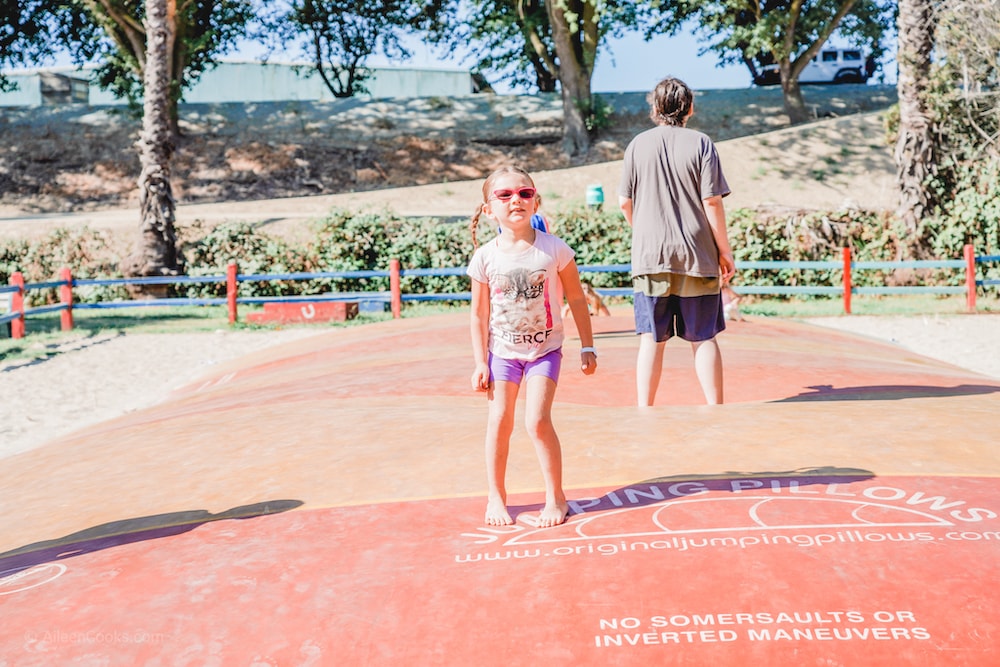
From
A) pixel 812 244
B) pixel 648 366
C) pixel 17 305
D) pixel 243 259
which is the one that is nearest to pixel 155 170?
pixel 243 259

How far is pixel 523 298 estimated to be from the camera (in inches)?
136

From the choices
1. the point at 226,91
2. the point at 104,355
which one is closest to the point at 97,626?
the point at 104,355

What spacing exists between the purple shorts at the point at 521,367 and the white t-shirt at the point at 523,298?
0.8 inches

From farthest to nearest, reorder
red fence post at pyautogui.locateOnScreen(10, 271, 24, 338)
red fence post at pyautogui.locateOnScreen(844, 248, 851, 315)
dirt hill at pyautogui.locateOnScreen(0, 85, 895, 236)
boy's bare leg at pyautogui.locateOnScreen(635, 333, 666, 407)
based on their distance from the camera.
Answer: dirt hill at pyautogui.locateOnScreen(0, 85, 895, 236) → red fence post at pyautogui.locateOnScreen(844, 248, 851, 315) → red fence post at pyautogui.locateOnScreen(10, 271, 24, 338) → boy's bare leg at pyautogui.locateOnScreen(635, 333, 666, 407)

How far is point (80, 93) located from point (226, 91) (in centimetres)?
614

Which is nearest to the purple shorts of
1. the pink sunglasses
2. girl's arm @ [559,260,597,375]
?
girl's arm @ [559,260,597,375]

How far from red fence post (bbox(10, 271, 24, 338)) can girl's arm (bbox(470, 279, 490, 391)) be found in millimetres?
12687

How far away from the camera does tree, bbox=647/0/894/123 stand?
29.4 meters

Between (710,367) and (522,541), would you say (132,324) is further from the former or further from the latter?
(522,541)

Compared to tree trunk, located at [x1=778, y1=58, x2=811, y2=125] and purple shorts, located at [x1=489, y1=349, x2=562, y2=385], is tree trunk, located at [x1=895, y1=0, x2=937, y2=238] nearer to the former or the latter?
purple shorts, located at [x1=489, y1=349, x2=562, y2=385]

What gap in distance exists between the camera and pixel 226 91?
44.1 metres

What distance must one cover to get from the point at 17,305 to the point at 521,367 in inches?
519

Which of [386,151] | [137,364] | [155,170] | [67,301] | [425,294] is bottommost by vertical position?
[137,364]

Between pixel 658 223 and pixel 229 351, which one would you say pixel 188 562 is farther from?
pixel 229 351
